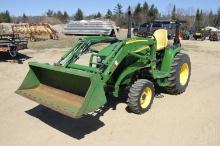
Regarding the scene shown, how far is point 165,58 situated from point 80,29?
17.2 metres

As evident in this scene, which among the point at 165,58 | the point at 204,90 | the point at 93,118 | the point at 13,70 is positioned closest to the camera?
the point at 93,118

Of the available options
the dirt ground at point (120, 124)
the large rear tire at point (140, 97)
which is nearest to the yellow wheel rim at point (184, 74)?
the dirt ground at point (120, 124)

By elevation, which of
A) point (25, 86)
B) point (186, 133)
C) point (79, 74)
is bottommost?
point (186, 133)

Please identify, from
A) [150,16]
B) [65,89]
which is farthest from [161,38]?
[150,16]

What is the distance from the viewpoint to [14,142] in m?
4.80

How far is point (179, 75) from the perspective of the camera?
7.23m

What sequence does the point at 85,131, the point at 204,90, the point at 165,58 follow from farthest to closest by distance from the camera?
the point at 204,90 < the point at 165,58 < the point at 85,131

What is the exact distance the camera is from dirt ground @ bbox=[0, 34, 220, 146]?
4.84 m

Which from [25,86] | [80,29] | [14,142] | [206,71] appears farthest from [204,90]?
[80,29]

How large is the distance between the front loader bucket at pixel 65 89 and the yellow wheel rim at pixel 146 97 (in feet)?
4.25

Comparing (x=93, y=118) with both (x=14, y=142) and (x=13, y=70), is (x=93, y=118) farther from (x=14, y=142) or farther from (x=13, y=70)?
(x=13, y=70)

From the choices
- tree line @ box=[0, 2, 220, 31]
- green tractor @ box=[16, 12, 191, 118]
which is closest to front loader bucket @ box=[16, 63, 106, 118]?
A: green tractor @ box=[16, 12, 191, 118]

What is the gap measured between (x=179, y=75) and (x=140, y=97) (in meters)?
1.85

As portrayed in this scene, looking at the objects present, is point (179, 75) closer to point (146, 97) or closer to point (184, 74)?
point (184, 74)
